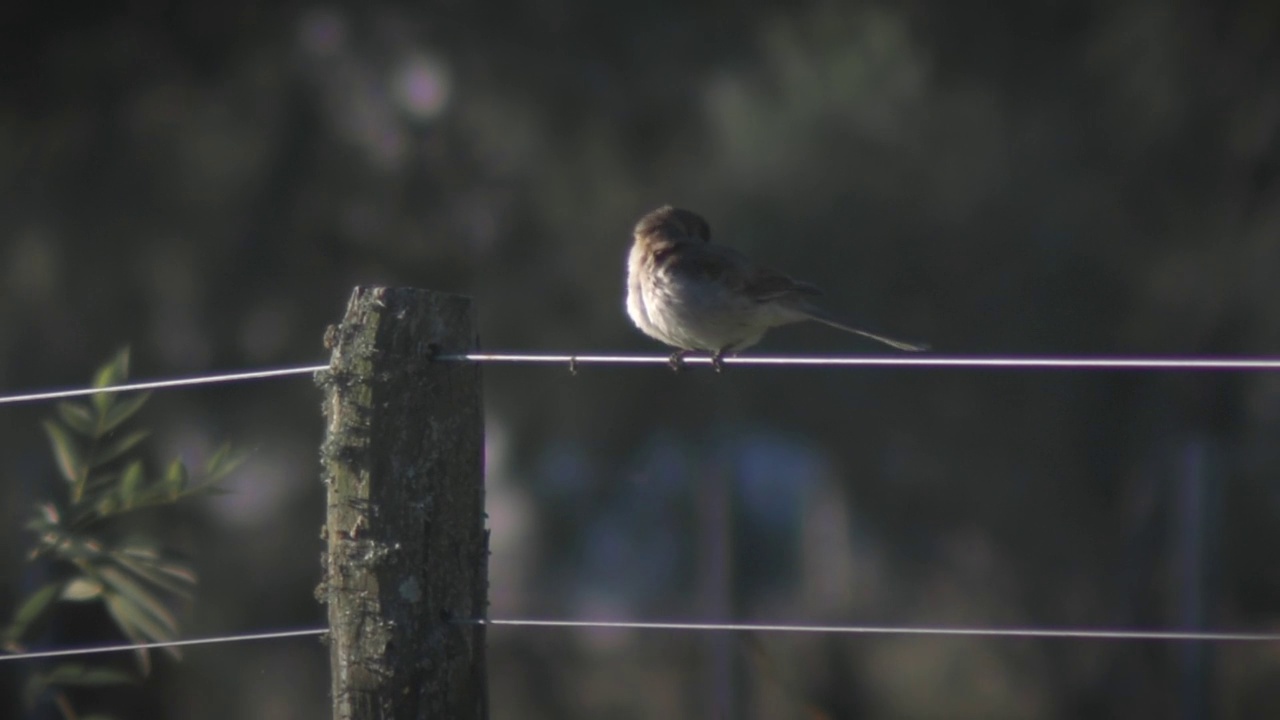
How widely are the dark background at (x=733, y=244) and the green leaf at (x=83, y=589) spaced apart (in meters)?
5.46

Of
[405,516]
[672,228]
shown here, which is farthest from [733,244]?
[405,516]

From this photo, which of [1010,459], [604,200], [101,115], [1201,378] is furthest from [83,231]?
[1201,378]

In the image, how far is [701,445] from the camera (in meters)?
10.4

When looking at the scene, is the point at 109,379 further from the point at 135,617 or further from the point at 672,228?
the point at 672,228

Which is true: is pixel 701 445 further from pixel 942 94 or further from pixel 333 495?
pixel 333 495

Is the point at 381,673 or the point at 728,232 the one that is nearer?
the point at 381,673

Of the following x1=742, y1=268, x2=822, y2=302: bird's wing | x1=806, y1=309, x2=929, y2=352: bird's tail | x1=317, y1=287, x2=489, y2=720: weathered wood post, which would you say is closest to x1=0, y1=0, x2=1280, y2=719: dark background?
x1=742, y1=268, x2=822, y2=302: bird's wing

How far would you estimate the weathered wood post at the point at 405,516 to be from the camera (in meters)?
2.70

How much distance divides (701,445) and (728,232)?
140cm

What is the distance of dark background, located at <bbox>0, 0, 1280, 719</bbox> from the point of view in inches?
381

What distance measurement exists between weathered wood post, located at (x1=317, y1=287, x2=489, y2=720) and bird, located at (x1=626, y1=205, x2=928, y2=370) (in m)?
1.69

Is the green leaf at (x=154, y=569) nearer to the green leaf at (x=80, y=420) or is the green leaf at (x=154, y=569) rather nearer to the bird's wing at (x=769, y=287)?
the green leaf at (x=80, y=420)

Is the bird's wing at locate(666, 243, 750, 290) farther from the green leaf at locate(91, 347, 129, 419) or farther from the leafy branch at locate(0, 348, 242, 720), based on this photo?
the green leaf at locate(91, 347, 129, 419)

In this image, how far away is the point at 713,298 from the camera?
178 inches
